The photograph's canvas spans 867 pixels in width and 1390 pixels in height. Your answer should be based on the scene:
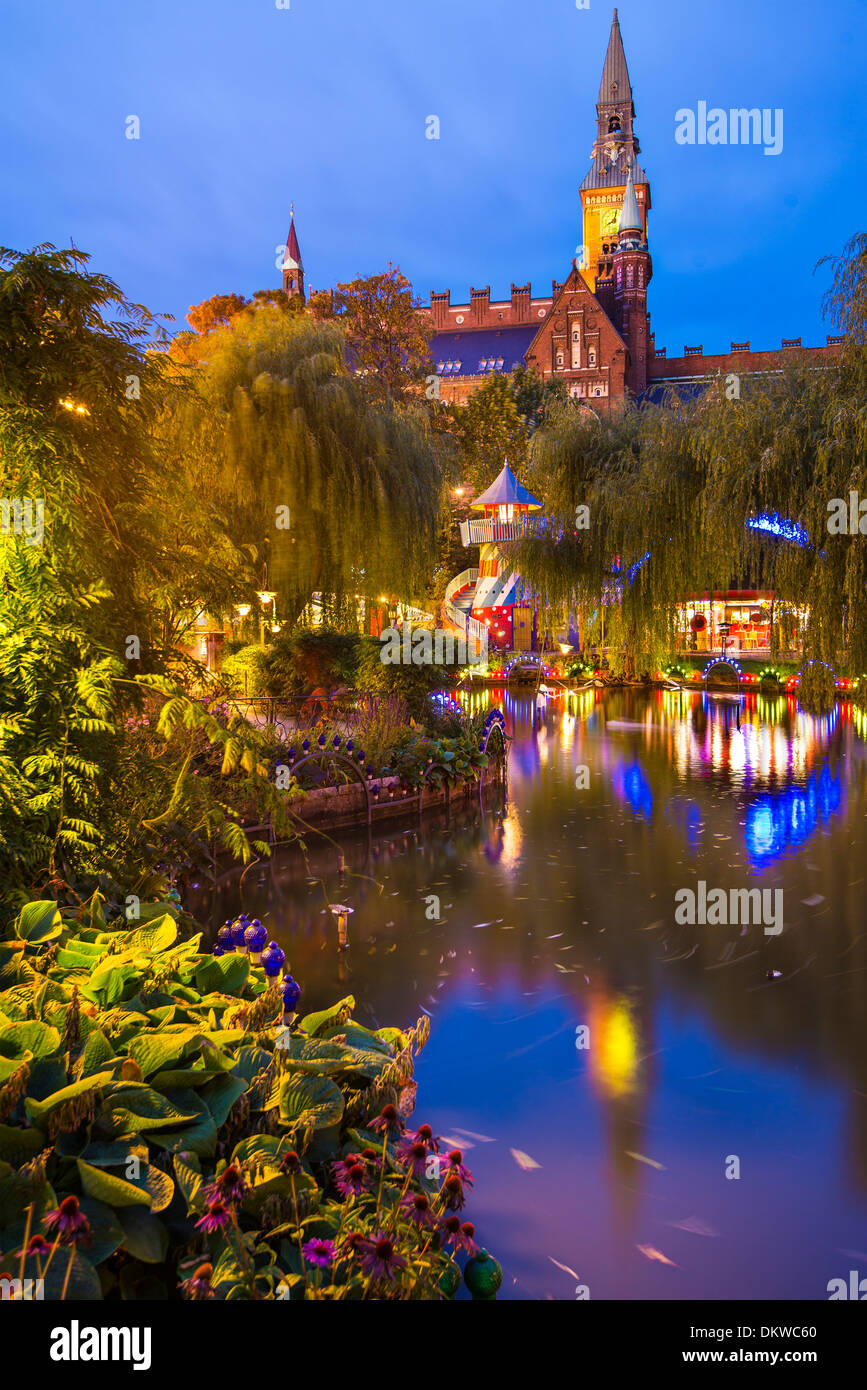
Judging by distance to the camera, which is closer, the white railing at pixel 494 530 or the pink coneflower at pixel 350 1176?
the pink coneflower at pixel 350 1176

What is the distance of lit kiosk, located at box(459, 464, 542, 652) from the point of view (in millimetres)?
26453

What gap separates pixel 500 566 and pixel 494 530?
507cm

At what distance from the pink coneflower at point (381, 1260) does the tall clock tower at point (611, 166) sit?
90442 mm

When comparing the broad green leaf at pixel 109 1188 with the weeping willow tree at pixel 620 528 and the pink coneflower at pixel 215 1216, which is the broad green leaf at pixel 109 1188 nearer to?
the pink coneflower at pixel 215 1216

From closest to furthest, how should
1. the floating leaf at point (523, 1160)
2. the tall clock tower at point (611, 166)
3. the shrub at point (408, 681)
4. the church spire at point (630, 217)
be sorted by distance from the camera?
the floating leaf at point (523, 1160) < the shrub at point (408, 681) < the church spire at point (630, 217) < the tall clock tower at point (611, 166)

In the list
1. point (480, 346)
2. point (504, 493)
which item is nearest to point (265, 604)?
point (504, 493)

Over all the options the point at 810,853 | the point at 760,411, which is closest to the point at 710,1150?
the point at 810,853

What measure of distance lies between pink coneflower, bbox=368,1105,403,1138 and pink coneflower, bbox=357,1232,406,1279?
1.66 feet

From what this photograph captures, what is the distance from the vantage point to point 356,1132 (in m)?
2.36

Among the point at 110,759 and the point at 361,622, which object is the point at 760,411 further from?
the point at 110,759

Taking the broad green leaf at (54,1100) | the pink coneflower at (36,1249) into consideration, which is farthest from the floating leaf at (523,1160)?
the pink coneflower at (36,1249)

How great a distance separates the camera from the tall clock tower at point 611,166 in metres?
82.8

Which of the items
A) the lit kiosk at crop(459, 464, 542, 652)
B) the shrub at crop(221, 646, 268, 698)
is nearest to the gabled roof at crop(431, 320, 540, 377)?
the lit kiosk at crop(459, 464, 542, 652)

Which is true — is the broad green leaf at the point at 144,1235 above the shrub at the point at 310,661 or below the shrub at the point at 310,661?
below
